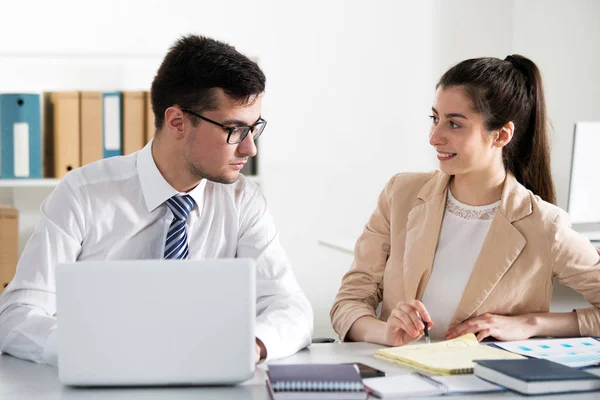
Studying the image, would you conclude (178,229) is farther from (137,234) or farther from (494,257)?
(494,257)

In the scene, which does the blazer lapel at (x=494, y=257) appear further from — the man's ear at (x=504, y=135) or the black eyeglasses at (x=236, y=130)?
the black eyeglasses at (x=236, y=130)

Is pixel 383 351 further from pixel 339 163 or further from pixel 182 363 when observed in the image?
pixel 339 163

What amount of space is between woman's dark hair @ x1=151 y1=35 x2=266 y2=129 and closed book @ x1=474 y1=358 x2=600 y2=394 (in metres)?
0.84

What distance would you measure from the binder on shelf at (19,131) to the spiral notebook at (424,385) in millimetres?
2067

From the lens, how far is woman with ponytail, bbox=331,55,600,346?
182 cm

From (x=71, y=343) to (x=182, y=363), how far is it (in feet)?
0.61

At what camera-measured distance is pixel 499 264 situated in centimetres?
184

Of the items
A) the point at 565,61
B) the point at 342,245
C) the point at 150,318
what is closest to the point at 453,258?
the point at 150,318

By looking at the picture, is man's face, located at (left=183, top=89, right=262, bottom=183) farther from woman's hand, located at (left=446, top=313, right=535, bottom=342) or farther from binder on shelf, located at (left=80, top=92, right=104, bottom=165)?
binder on shelf, located at (left=80, top=92, right=104, bottom=165)

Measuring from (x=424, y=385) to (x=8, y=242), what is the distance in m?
2.27

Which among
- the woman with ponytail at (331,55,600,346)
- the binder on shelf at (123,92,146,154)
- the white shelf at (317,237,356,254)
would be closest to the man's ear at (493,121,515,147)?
the woman with ponytail at (331,55,600,346)

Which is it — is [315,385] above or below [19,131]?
below

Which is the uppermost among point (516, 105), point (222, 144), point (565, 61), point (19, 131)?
point (565, 61)

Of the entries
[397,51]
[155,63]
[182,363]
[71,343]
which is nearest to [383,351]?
[182,363]
